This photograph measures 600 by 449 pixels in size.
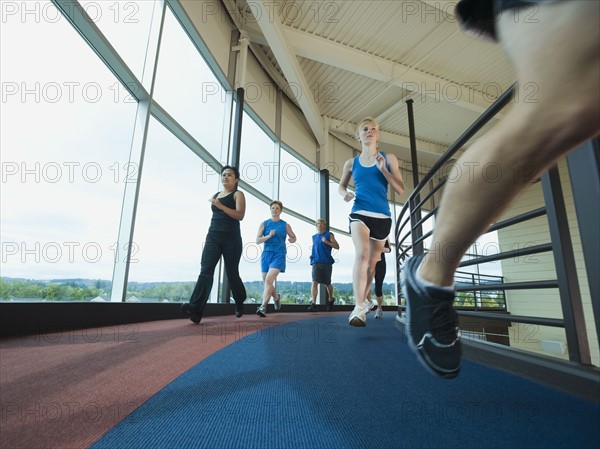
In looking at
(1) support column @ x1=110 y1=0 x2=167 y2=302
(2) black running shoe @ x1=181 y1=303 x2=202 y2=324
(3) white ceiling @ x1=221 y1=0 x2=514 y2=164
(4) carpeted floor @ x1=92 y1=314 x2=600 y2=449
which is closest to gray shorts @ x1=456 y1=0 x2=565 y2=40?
(4) carpeted floor @ x1=92 y1=314 x2=600 y2=449

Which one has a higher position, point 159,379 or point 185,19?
point 185,19

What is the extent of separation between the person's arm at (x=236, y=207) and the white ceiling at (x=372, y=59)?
11.6 ft

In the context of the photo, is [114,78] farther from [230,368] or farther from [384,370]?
[384,370]

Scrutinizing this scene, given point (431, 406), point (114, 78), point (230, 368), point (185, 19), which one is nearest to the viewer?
point (431, 406)

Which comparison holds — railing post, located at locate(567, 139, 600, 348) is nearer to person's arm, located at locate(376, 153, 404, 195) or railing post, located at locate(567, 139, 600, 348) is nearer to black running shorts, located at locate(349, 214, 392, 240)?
person's arm, located at locate(376, 153, 404, 195)

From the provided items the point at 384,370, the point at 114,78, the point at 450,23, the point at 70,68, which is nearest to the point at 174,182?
the point at 114,78

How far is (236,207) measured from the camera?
2.87 m

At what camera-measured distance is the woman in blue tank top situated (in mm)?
2348

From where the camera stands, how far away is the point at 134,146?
315 centimetres

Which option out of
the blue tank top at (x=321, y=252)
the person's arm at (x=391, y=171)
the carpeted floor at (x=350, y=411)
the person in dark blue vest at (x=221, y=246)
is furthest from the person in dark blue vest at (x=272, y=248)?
the carpeted floor at (x=350, y=411)

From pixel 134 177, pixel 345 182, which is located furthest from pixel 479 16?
pixel 134 177

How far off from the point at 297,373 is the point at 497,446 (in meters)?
0.60

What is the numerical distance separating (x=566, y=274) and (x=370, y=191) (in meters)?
1.62

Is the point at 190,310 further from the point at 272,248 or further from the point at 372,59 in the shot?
the point at 372,59
